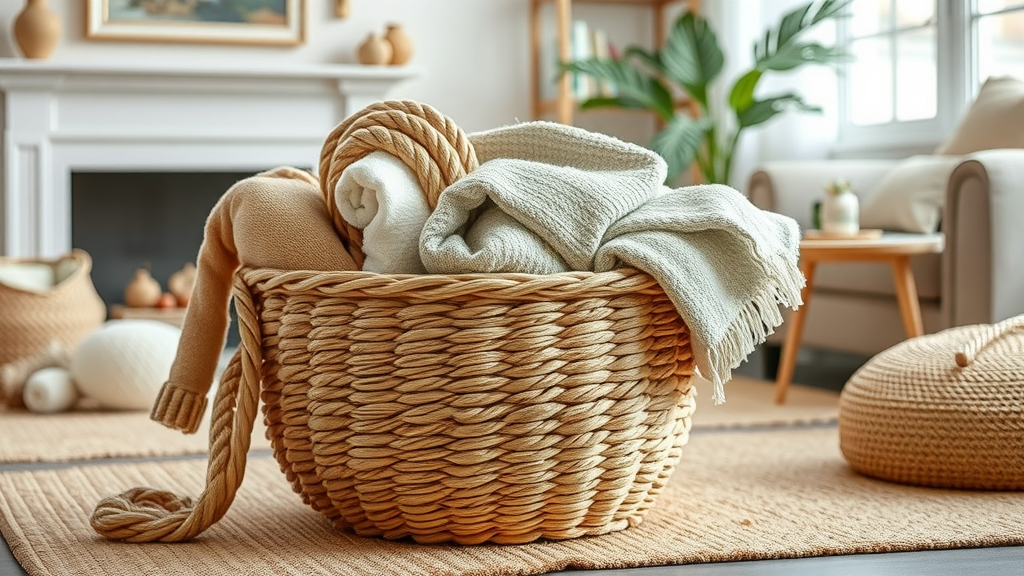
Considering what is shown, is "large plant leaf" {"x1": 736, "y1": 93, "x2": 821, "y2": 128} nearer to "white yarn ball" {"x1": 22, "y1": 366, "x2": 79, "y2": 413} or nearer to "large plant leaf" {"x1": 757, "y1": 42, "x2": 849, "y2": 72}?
"large plant leaf" {"x1": 757, "y1": 42, "x2": 849, "y2": 72}

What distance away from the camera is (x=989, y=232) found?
259 cm

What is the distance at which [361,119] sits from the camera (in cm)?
150

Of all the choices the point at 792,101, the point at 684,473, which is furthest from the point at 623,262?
the point at 792,101

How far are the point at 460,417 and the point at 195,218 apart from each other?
11.4 feet

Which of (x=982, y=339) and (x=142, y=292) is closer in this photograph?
(x=982, y=339)

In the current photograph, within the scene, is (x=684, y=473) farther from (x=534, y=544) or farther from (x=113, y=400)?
(x=113, y=400)

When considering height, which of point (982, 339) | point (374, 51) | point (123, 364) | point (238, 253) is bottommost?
point (123, 364)

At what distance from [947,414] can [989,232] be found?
883 millimetres

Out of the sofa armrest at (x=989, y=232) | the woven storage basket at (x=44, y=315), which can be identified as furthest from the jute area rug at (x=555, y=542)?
the woven storage basket at (x=44, y=315)

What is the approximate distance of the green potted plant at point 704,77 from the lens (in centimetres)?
388

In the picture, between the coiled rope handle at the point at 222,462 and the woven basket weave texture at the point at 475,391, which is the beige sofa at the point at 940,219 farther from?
the coiled rope handle at the point at 222,462

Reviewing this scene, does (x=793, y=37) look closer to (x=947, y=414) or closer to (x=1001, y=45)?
(x=1001, y=45)

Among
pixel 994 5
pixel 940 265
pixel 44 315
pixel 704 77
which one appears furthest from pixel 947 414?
pixel 704 77

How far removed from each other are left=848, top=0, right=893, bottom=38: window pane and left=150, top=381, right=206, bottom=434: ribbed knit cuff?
3.20 metres
